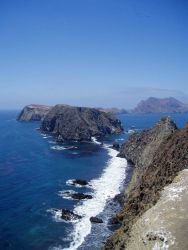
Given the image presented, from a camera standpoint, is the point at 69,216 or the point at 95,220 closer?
the point at 95,220

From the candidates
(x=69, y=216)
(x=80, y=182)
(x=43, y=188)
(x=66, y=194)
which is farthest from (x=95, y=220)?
(x=80, y=182)

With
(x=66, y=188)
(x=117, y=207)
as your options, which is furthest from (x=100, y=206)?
(x=66, y=188)

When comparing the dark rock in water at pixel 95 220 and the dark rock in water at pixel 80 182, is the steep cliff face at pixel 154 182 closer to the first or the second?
the dark rock in water at pixel 95 220

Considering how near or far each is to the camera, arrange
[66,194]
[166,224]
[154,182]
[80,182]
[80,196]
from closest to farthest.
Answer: [166,224] < [154,182] < [80,196] < [66,194] < [80,182]

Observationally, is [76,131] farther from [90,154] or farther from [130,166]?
[130,166]

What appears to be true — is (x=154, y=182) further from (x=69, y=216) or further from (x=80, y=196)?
(x=80, y=196)

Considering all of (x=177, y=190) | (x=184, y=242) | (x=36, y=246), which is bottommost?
(x=36, y=246)

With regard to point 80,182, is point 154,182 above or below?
above
